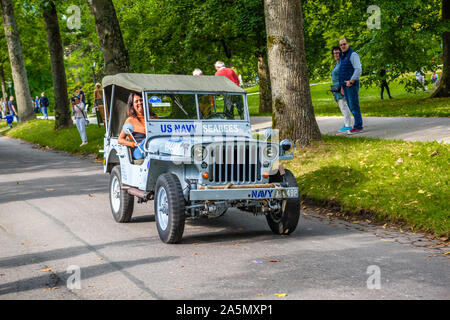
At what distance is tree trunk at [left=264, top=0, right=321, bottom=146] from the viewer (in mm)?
12648

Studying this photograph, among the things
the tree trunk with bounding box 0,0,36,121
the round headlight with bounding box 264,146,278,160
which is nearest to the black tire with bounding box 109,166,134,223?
the round headlight with bounding box 264,146,278,160

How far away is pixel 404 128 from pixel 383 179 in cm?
540

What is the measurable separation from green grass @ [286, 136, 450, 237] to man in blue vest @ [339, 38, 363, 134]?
1669 millimetres

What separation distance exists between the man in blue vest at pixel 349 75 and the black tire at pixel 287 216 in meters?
6.65

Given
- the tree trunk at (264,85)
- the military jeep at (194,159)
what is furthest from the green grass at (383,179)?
the tree trunk at (264,85)

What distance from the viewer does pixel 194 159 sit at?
7.46 meters

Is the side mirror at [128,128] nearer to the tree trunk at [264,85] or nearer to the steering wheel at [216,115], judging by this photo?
the steering wheel at [216,115]

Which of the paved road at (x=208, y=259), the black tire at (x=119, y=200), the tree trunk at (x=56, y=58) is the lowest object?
the paved road at (x=208, y=259)

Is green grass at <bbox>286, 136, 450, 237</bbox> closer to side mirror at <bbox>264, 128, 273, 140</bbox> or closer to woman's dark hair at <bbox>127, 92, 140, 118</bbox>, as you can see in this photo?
side mirror at <bbox>264, 128, 273, 140</bbox>

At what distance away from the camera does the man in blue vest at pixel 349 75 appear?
46.5 ft

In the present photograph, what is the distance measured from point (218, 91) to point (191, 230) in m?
2.15
